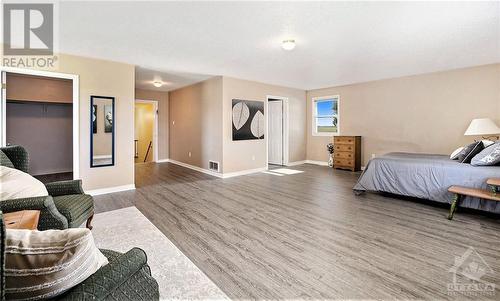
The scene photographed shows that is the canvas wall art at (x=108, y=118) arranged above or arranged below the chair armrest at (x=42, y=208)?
above

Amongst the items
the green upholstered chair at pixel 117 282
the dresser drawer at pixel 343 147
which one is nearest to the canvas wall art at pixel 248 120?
the dresser drawer at pixel 343 147

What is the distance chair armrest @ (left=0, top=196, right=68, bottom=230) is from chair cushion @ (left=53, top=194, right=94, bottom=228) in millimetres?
152

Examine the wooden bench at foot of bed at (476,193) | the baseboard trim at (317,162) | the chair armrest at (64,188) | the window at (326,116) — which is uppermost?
the window at (326,116)

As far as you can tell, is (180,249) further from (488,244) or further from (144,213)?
(488,244)

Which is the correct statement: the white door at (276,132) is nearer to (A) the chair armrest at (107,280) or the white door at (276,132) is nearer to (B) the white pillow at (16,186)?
(B) the white pillow at (16,186)

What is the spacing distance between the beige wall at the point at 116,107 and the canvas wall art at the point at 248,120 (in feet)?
7.77

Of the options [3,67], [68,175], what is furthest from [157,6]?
[68,175]

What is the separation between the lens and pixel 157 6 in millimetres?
2559

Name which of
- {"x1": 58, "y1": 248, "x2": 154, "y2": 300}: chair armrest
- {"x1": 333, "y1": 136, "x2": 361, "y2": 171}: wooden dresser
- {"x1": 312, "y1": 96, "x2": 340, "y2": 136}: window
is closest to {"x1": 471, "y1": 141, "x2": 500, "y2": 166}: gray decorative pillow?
{"x1": 333, "y1": 136, "x2": 361, "y2": 171}: wooden dresser

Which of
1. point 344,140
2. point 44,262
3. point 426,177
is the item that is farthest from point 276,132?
point 44,262

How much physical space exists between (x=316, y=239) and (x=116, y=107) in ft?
13.4

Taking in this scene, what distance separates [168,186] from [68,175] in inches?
109

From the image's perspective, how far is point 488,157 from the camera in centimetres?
327

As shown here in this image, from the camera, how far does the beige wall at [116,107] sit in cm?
415
